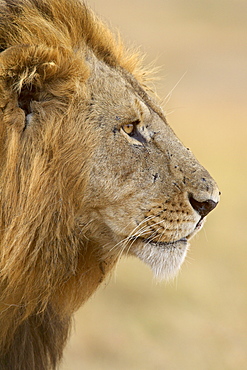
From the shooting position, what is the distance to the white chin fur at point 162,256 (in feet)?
11.0

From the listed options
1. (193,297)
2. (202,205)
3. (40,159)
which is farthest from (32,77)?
(193,297)

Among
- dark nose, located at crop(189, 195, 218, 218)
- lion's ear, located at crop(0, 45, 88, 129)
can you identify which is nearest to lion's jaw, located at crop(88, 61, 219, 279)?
dark nose, located at crop(189, 195, 218, 218)

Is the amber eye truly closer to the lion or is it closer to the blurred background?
the lion

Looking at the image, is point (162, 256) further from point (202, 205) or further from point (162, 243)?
point (202, 205)

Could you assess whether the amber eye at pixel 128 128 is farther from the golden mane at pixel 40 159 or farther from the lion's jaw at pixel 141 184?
the golden mane at pixel 40 159

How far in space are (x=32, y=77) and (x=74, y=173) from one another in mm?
436

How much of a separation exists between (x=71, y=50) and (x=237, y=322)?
17.0 ft

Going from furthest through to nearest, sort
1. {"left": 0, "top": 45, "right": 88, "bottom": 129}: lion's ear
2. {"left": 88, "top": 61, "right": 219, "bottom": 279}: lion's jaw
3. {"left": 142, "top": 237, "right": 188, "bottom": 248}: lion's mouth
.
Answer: {"left": 142, "top": 237, "right": 188, "bottom": 248}: lion's mouth → {"left": 88, "top": 61, "right": 219, "bottom": 279}: lion's jaw → {"left": 0, "top": 45, "right": 88, "bottom": 129}: lion's ear

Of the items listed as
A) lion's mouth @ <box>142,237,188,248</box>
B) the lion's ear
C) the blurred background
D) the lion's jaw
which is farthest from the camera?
the blurred background

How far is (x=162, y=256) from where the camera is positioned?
3357mm

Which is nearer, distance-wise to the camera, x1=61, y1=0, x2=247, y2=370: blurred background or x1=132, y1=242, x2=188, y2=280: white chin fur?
x1=132, y1=242, x2=188, y2=280: white chin fur

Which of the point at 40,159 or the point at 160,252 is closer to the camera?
the point at 40,159

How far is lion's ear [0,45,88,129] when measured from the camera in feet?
9.91

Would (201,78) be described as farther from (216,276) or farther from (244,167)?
(216,276)
